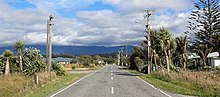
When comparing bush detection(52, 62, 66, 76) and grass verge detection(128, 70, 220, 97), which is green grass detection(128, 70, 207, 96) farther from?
bush detection(52, 62, 66, 76)

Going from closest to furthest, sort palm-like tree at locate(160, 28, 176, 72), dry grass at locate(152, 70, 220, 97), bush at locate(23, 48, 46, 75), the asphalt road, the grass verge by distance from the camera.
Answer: the asphalt road < the grass verge < dry grass at locate(152, 70, 220, 97) < bush at locate(23, 48, 46, 75) < palm-like tree at locate(160, 28, 176, 72)

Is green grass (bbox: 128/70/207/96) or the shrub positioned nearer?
green grass (bbox: 128/70/207/96)

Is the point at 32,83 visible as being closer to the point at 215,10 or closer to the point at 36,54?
the point at 36,54

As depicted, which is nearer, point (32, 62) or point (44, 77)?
point (44, 77)

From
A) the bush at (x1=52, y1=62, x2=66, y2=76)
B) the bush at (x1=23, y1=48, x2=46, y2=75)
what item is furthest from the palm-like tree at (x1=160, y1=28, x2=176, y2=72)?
the bush at (x1=23, y1=48, x2=46, y2=75)

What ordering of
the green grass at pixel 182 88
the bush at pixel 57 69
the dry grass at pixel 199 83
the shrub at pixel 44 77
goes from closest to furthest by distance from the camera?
the dry grass at pixel 199 83, the green grass at pixel 182 88, the shrub at pixel 44 77, the bush at pixel 57 69

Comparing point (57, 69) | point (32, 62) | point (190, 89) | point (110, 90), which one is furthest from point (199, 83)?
point (57, 69)

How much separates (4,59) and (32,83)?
10624mm

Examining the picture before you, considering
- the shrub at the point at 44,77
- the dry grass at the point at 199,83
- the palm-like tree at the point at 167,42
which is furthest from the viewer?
the palm-like tree at the point at 167,42

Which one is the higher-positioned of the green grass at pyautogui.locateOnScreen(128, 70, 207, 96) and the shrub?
the shrub

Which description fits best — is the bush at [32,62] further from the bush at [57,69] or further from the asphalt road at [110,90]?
the asphalt road at [110,90]

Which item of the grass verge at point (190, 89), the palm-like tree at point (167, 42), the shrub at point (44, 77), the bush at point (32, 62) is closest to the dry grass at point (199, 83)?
the grass verge at point (190, 89)

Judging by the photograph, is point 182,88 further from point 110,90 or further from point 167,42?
point 167,42

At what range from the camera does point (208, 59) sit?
6631 cm
